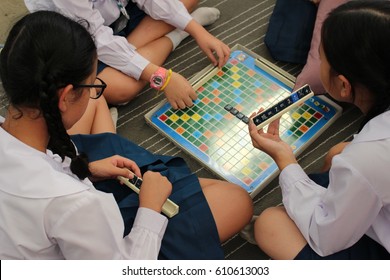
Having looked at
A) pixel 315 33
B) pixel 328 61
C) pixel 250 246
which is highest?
pixel 328 61

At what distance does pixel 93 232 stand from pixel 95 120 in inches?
20.3

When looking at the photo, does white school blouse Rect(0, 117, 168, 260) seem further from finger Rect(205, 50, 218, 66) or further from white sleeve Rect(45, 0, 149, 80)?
finger Rect(205, 50, 218, 66)

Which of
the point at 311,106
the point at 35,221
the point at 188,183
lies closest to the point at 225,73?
the point at 311,106

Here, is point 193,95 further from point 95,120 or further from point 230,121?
point 95,120

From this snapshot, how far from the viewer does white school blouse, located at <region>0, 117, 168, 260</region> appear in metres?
0.74

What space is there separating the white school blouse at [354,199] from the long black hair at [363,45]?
58mm

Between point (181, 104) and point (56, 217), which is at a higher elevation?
point (56, 217)

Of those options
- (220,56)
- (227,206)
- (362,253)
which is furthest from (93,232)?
(220,56)

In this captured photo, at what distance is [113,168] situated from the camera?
0.99m

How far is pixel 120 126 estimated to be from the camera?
138 cm

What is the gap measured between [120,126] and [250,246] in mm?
512

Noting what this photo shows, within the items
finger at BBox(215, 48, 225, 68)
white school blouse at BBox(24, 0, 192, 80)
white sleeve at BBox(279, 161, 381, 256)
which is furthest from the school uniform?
finger at BBox(215, 48, 225, 68)

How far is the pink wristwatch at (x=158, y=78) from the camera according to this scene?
1319 mm
